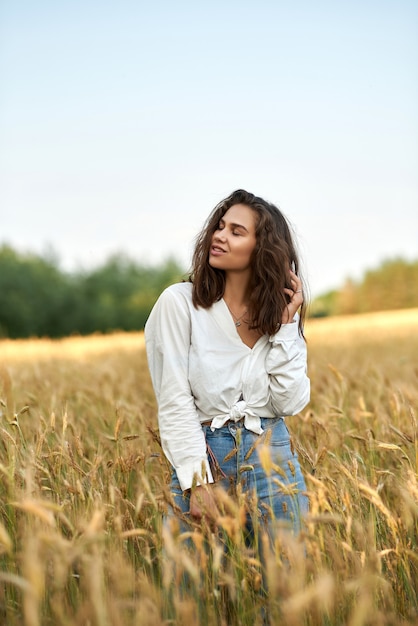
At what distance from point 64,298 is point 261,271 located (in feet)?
120

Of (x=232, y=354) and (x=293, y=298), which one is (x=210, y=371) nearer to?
(x=232, y=354)

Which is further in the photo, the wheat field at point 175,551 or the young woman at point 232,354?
the young woman at point 232,354

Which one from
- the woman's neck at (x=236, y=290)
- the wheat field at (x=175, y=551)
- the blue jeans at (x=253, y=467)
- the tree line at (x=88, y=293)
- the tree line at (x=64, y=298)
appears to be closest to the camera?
the wheat field at (x=175, y=551)

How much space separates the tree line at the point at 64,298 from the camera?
122 feet

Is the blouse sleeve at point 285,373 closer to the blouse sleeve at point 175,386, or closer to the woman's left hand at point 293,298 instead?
the woman's left hand at point 293,298

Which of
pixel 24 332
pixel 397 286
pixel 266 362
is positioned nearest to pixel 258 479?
pixel 266 362

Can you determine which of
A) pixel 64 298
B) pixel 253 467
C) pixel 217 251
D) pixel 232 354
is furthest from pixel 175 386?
pixel 64 298

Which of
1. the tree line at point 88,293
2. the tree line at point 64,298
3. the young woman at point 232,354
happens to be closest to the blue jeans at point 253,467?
the young woman at point 232,354

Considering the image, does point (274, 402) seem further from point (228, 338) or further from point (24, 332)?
point (24, 332)

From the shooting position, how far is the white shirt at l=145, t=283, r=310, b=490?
2.31m

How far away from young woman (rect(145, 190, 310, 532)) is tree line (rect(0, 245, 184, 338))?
105ft

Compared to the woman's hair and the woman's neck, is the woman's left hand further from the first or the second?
the woman's neck

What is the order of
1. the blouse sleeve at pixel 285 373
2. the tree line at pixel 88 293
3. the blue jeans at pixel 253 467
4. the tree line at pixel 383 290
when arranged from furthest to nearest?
the tree line at pixel 383 290
the tree line at pixel 88 293
the blouse sleeve at pixel 285 373
the blue jeans at pixel 253 467

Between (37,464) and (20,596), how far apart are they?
0.38 meters
